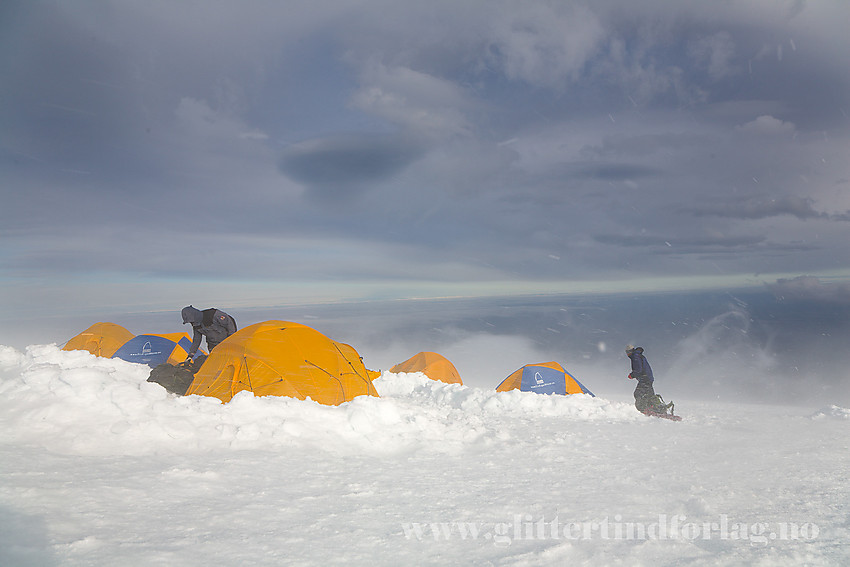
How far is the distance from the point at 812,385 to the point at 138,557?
127150mm

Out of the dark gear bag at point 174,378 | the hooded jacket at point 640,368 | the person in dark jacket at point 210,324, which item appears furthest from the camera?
the hooded jacket at point 640,368

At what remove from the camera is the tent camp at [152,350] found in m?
17.2

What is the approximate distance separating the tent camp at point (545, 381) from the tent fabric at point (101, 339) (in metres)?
16.2

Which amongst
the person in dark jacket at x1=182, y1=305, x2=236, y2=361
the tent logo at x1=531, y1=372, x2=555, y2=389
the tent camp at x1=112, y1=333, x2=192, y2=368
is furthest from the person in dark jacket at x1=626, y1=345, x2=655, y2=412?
the tent camp at x1=112, y1=333, x2=192, y2=368

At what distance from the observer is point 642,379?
44.3 ft

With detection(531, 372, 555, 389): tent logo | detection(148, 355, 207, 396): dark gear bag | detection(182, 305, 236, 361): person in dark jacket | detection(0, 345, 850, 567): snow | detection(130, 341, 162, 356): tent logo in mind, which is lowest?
detection(0, 345, 850, 567): snow

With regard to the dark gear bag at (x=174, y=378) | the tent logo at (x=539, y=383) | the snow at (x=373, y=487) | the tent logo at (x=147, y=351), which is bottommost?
the snow at (x=373, y=487)

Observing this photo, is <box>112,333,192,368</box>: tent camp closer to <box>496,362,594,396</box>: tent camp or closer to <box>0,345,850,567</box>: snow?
<box>0,345,850,567</box>: snow

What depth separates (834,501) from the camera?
222 inches

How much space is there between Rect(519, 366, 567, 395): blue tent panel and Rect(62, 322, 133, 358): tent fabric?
1689 cm

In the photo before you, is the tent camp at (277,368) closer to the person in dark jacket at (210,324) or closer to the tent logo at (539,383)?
the person in dark jacket at (210,324)

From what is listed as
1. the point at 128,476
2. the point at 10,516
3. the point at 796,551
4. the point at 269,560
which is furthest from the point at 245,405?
the point at 796,551

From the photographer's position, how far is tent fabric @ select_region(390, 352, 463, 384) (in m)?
20.0

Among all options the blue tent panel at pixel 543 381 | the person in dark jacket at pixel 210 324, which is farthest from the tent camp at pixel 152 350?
the blue tent panel at pixel 543 381
